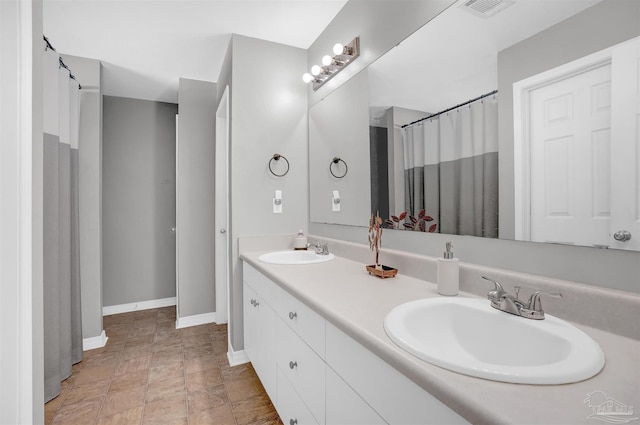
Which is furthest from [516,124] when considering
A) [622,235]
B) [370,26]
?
[370,26]

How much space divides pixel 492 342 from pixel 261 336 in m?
1.27

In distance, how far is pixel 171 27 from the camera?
2.20 metres

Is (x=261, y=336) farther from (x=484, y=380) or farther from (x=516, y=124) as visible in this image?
(x=516, y=124)

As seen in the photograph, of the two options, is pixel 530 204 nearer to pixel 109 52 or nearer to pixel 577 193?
pixel 577 193

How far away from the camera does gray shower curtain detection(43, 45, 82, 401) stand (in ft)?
6.45

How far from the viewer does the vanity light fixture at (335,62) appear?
1876 mm

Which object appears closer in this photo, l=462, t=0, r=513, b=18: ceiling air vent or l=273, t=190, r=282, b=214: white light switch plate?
l=462, t=0, r=513, b=18: ceiling air vent

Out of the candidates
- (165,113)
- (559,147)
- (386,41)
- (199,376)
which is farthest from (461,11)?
(165,113)

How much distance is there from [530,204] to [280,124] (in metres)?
1.84

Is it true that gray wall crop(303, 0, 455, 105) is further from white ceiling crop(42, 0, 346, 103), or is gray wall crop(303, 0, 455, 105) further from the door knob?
the door knob

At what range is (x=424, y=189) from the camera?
1.40 m

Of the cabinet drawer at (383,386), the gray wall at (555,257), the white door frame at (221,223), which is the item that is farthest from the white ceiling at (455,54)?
the white door frame at (221,223)

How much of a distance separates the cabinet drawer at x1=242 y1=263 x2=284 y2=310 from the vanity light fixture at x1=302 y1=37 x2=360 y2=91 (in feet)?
4.56
